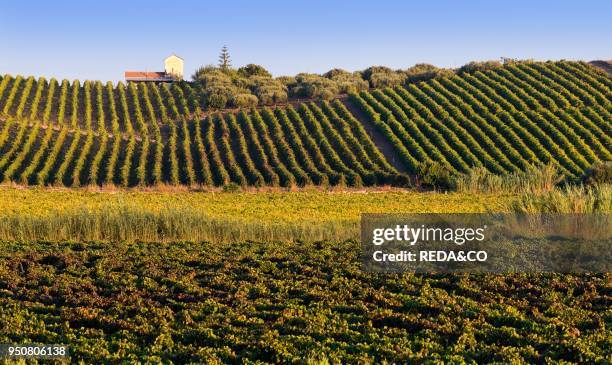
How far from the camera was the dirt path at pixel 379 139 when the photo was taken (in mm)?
42953

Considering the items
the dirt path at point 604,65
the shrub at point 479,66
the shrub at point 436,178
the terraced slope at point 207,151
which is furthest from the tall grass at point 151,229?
the dirt path at point 604,65

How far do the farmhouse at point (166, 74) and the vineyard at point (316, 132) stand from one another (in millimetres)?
11822

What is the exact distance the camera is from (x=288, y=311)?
31.8 ft

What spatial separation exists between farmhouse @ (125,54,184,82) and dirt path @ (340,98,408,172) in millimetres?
28255

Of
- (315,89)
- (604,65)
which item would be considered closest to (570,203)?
(315,89)

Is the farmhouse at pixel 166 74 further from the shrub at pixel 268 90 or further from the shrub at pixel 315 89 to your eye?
the shrub at pixel 315 89

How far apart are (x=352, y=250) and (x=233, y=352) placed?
720 cm

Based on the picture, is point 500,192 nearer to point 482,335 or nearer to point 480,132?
point 480,132

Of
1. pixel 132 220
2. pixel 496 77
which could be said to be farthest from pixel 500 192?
pixel 496 77

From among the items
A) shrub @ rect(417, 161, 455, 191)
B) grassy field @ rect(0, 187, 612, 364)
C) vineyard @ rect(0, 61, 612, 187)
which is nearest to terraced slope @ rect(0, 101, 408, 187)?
vineyard @ rect(0, 61, 612, 187)

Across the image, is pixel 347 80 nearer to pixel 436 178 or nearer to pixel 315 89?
pixel 315 89

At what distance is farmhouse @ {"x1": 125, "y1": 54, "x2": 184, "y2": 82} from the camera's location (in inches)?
2987

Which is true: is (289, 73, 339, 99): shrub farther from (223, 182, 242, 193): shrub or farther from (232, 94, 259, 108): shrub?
(223, 182, 242, 193): shrub

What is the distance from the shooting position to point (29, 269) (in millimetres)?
12586
